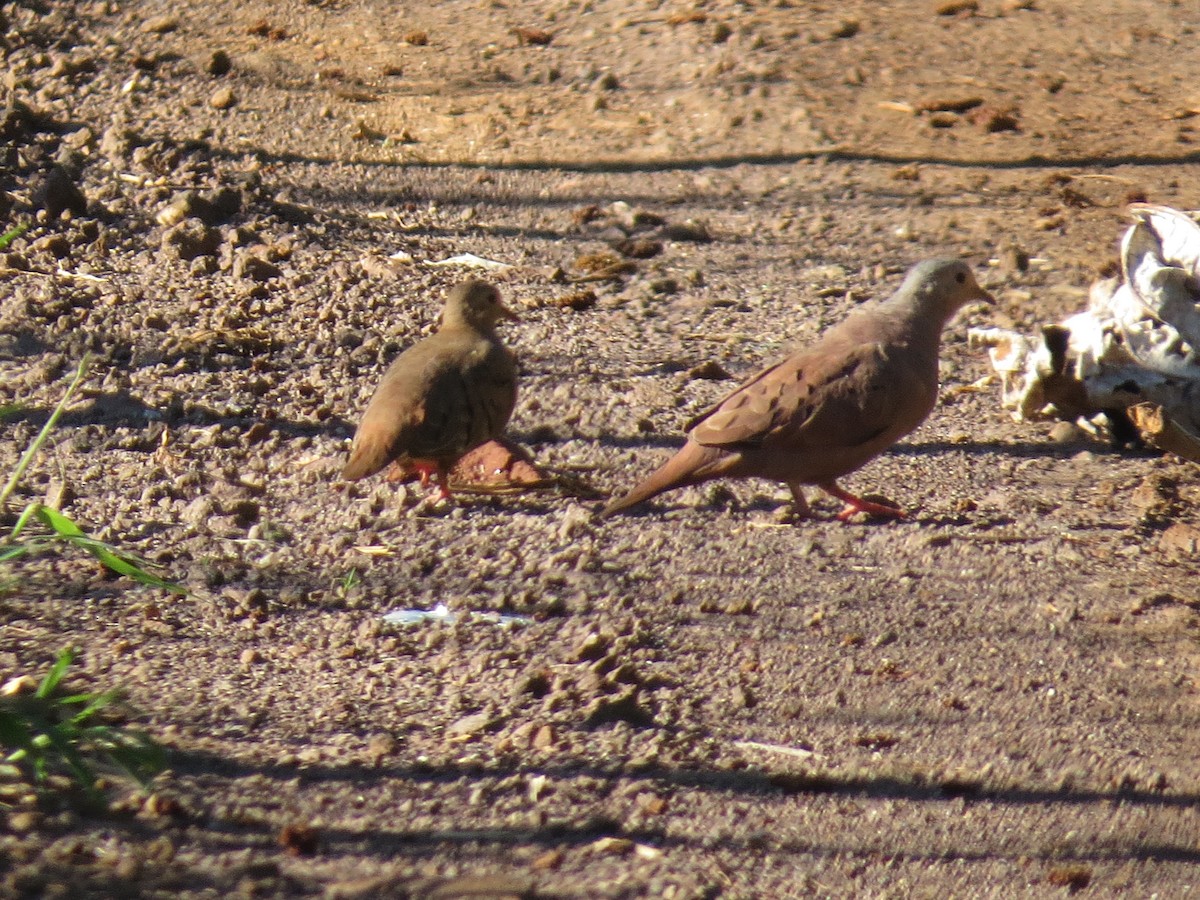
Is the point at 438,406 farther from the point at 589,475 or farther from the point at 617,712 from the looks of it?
the point at 617,712

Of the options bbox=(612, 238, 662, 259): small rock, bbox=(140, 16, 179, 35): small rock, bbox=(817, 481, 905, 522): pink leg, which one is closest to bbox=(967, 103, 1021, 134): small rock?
bbox=(612, 238, 662, 259): small rock

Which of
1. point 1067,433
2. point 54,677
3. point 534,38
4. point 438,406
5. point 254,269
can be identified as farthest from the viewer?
point 534,38

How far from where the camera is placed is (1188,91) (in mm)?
8641

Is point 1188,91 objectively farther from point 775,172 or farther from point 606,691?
point 606,691

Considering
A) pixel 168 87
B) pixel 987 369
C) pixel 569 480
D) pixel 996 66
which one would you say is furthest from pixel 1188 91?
pixel 168 87

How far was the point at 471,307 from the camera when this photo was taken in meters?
5.70

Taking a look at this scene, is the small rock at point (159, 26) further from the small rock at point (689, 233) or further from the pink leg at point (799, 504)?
the pink leg at point (799, 504)

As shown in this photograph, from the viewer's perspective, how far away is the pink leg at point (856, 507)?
5020 millimetres

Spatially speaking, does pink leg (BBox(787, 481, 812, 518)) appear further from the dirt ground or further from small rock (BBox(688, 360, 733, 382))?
small rock (BBox(688, 360, 733, 382))

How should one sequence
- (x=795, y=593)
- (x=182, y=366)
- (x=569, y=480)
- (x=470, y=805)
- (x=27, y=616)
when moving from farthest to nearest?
1. (x=182, y=366)
2. (x=569, y=480)
3. (x=795, y=593)
4. (x=27, y=616)
5. (x=470, y=805)

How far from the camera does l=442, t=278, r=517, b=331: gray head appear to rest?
5.67 metres

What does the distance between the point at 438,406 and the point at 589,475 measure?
2.02 feet

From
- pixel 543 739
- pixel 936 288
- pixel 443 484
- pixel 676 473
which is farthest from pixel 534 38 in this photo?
pixel 543 739

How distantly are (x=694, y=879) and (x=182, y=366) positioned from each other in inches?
143
